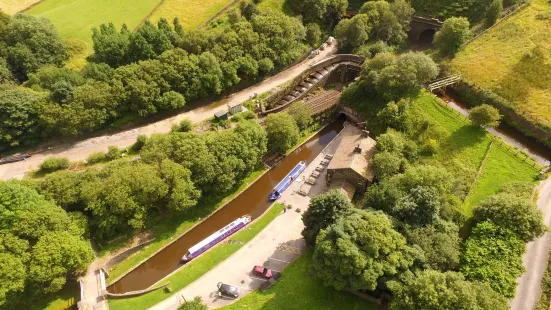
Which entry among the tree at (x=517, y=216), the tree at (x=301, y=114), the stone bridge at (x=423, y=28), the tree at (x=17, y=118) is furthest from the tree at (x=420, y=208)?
the tree at (x=17, y=118)

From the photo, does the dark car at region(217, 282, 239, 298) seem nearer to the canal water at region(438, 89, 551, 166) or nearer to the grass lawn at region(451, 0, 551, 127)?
the canal water at region(438, 89, 551, 166)

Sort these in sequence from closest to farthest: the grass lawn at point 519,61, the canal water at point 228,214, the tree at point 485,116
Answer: the canal water at point 228,214 < the tree at point 485,116 < the grass lawn at point 519,61

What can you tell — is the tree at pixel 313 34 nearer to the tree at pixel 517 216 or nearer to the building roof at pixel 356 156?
the building roof at pixel 356 156

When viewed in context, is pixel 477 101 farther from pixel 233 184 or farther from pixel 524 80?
pixel 233 184

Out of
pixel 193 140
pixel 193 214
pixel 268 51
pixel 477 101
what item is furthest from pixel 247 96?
pixel 477 101

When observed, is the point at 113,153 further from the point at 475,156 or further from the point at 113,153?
the point at 475,156
